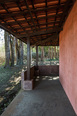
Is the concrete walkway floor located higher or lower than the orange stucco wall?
lower

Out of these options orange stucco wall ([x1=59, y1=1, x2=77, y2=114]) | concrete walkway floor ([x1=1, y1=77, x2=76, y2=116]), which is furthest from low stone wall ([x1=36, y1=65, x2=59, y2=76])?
orange stucco wall ([x1=59, y1=1, x2=77, y2=114])

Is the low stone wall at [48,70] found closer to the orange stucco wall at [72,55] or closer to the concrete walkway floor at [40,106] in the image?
the concrete walkway floor at [40,106]

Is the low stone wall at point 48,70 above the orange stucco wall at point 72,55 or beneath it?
beneath

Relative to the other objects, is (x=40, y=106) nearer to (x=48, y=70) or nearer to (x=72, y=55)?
(x=72, y=55)

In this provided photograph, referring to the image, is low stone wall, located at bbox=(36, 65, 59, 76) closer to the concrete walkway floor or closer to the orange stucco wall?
the concrete walkway floor

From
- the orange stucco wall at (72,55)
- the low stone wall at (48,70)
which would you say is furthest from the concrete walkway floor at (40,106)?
the low stone wall at (48,70)

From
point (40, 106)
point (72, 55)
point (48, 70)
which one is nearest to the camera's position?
point (72, 55)

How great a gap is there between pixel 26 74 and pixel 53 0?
3.77 metres

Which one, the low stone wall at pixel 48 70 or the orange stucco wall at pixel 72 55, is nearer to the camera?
the orange stucco wall at pixel 72 55

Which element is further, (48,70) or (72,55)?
(48,70)

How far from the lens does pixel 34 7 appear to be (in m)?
2.56

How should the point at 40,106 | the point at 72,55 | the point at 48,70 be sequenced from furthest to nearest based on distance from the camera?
the point at 48,70 → the point at 40,106 → the point at 72,55

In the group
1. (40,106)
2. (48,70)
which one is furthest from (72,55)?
(48,70)

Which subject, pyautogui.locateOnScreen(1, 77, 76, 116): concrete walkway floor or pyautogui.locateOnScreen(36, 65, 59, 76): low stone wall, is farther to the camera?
pyautogui.locateOnScreen(36, 65, 59, 76): low stone wall
